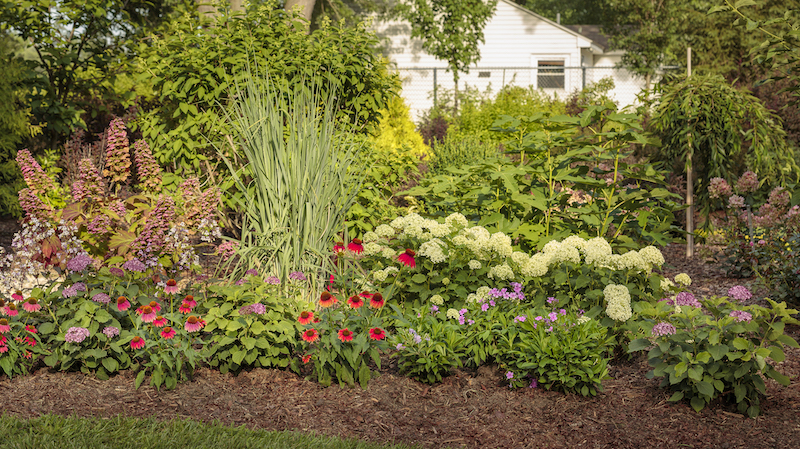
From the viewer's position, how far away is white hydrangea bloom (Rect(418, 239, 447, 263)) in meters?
3.60

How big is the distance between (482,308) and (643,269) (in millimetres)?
904

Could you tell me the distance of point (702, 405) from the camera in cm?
302

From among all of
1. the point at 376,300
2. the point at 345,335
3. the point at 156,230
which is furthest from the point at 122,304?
the point at 376,300

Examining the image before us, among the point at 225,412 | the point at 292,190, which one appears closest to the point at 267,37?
the point at 292,190

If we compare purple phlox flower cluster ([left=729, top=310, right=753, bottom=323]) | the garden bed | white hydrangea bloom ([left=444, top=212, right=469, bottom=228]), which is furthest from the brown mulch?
white hydrangea bloom ([left=444, top=212, right=469, bottom=228])

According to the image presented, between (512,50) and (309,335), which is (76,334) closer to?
(309,335)

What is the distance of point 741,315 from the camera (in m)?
2.94

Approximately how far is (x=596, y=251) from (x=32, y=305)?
284cm

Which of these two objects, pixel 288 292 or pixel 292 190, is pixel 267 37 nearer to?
pixel 292 190

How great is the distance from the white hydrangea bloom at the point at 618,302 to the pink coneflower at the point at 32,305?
110 inches

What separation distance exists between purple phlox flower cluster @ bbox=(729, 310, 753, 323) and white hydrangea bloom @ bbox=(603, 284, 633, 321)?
1.51 ft

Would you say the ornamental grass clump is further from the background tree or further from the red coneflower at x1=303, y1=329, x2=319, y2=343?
the background tree

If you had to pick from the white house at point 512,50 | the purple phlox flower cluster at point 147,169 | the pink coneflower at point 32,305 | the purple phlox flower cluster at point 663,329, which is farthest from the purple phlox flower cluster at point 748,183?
the white house at point 512,50

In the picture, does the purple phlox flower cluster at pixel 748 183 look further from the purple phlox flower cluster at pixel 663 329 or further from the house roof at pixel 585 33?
the house roof at pixel 585 33
